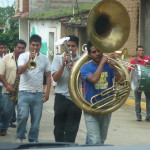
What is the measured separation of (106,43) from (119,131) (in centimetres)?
432

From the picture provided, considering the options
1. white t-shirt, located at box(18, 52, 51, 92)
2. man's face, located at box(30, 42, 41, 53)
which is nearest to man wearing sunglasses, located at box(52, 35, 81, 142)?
white t-shirt, located at box(18, 52, 51, 92)

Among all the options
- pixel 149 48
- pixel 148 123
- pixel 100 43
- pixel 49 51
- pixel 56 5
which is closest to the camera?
pixel 100 43

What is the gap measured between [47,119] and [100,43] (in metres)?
5.88

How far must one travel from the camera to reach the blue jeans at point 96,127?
7.11 m

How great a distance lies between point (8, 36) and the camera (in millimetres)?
37250

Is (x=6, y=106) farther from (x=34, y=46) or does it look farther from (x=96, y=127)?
(x=96, y=127)

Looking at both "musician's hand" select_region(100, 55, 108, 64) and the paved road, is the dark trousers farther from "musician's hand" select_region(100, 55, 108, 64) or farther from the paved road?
the paved road

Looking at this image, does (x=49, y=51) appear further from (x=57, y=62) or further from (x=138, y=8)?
(x=57, y=62)

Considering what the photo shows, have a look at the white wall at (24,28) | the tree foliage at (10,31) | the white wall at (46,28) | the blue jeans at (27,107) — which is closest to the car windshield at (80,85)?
the blue jeans at (27,107)

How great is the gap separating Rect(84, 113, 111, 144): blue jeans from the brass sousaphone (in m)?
0.09

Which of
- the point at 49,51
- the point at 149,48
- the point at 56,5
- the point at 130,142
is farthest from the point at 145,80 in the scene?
the point at 56,5

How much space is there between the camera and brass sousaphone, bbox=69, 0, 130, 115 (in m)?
7.21

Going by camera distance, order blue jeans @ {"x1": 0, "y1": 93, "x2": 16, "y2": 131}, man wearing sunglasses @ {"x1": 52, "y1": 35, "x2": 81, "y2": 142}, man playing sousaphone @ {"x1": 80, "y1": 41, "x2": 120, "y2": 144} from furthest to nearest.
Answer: blue jeans @ {"x1": 0, "y1": 93, "x2": 16, "y2": 131} < man wearing sunglasses @ {"x1": 52, "y1": 35, "x2": 81, "y2": 142} < man playing sousaphone @ {"x1": 80, "y1": 41, "x2": 120, "y2": 144}

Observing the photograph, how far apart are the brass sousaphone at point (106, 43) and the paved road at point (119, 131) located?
270 centimetres
